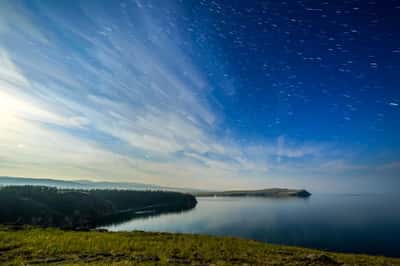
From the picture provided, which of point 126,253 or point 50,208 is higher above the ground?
point 126,253

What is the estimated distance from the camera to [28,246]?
1705 centimetres

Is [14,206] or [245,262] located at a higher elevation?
[245,262]

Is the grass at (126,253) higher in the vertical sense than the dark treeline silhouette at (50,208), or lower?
higher

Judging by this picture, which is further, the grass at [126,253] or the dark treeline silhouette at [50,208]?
the dark treeline silhouette at [50,208]

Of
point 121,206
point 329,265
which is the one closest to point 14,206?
point 121,206

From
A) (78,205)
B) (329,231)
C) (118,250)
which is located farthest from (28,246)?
(78,205)

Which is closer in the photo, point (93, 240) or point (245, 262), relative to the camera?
point (245, 262)

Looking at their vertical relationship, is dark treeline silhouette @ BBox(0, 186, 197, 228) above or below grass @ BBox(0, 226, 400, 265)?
below

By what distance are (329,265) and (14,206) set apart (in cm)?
12494

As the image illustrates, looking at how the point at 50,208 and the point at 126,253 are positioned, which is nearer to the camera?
the point at 126,253

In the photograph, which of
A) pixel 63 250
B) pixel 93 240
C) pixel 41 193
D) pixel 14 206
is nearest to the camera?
pixel 63 250

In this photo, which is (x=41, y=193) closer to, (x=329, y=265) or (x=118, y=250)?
(x=118, y=250)

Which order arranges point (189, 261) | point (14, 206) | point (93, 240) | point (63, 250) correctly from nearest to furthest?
point (189, 261) → point (63, 250) → point (93, 240) → point (14, 206)

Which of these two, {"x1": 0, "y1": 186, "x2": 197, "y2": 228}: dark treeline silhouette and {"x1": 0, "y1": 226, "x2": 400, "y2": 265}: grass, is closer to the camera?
{"x1": 0, "y1": 226, "x2": 400, "y2": 265}: grass
